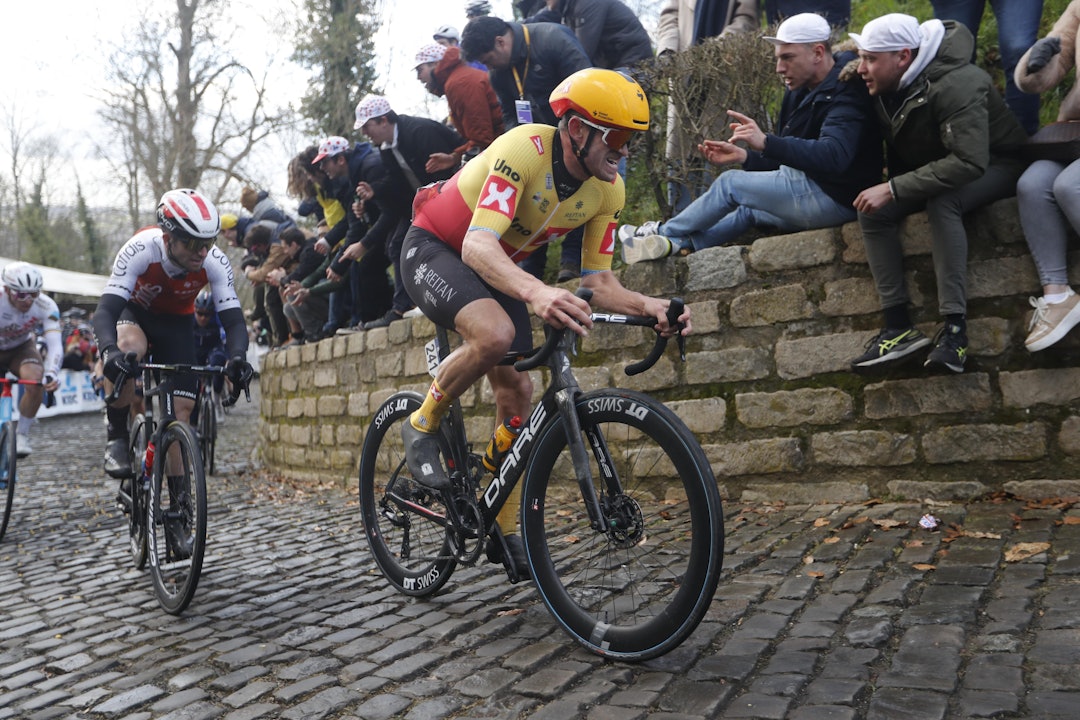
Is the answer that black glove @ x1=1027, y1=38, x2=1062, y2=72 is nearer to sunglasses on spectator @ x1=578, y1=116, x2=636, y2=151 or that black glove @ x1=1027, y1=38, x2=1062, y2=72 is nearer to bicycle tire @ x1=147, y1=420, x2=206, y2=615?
sunglasses on spectator @ x1=578, y1=116, x2=636, y2=151

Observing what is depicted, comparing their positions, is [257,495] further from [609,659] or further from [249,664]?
[609,659]

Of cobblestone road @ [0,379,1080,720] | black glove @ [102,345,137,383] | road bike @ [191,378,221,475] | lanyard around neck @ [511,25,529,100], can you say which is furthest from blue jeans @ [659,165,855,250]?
road bike @ [191,378,221,475]

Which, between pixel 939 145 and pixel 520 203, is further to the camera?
pixel 939 145

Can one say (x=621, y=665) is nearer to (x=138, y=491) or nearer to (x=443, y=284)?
(x=443, y=284)

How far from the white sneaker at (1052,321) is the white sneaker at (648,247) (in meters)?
2.31

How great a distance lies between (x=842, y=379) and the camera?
5.43m

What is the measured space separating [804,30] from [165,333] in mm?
4445

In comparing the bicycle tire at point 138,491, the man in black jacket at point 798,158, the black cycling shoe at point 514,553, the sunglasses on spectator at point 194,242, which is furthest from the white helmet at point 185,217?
the man in black jacket at point 798,158

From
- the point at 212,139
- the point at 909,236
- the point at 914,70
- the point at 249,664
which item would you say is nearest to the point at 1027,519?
the point at 909,236

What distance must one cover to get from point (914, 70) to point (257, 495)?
7.14m

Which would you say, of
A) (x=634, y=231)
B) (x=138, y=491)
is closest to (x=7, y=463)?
(x=138, y=491)

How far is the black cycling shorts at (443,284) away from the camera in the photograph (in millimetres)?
3736

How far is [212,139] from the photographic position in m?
29.4

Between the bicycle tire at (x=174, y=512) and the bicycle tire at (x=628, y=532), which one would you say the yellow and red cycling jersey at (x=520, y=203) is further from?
the bicycle tire at (x=174, y=512)
